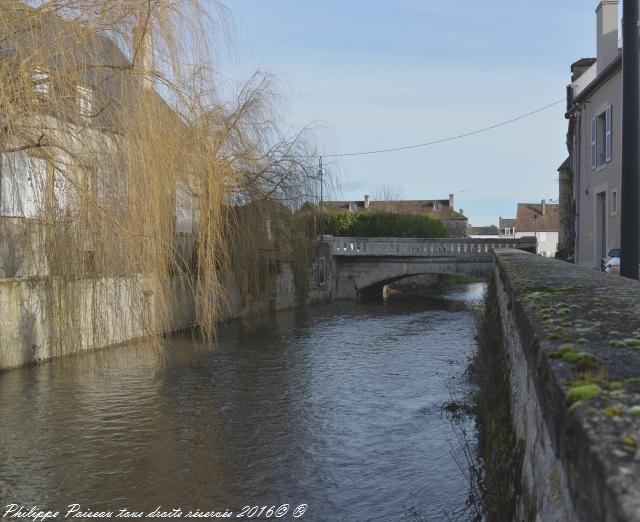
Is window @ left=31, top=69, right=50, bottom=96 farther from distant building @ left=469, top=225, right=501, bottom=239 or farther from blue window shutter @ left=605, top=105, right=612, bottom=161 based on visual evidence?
distant building @ left=469, top=225, right=501, bottom=239

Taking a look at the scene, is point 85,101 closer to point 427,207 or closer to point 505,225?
point 427,207

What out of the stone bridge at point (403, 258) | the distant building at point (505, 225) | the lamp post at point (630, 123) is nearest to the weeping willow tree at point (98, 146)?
the lamp post at point (630, 123)

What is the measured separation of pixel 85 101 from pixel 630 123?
548 cm

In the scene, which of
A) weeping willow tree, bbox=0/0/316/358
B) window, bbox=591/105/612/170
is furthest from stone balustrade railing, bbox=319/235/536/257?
weeping willow tree, bbox=0/0/316/358

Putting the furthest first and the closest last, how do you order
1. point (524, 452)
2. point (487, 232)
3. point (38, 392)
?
1. point (487, 232)
2. point (38, 392)
3. point (524, 452)

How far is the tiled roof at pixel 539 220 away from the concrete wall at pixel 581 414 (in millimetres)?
62378

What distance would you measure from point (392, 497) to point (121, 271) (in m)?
3.77

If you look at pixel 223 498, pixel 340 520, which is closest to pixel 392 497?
pixel 340 520

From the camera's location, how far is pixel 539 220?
212 feet

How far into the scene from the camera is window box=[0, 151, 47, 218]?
6.95 m

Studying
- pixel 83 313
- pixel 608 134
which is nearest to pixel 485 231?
pixel 608 134

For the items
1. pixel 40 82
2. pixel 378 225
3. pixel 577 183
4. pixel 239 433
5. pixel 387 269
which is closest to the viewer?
pixel 40 82

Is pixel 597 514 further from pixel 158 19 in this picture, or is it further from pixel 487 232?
pixel 487 232

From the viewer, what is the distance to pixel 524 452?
10.2 ft
